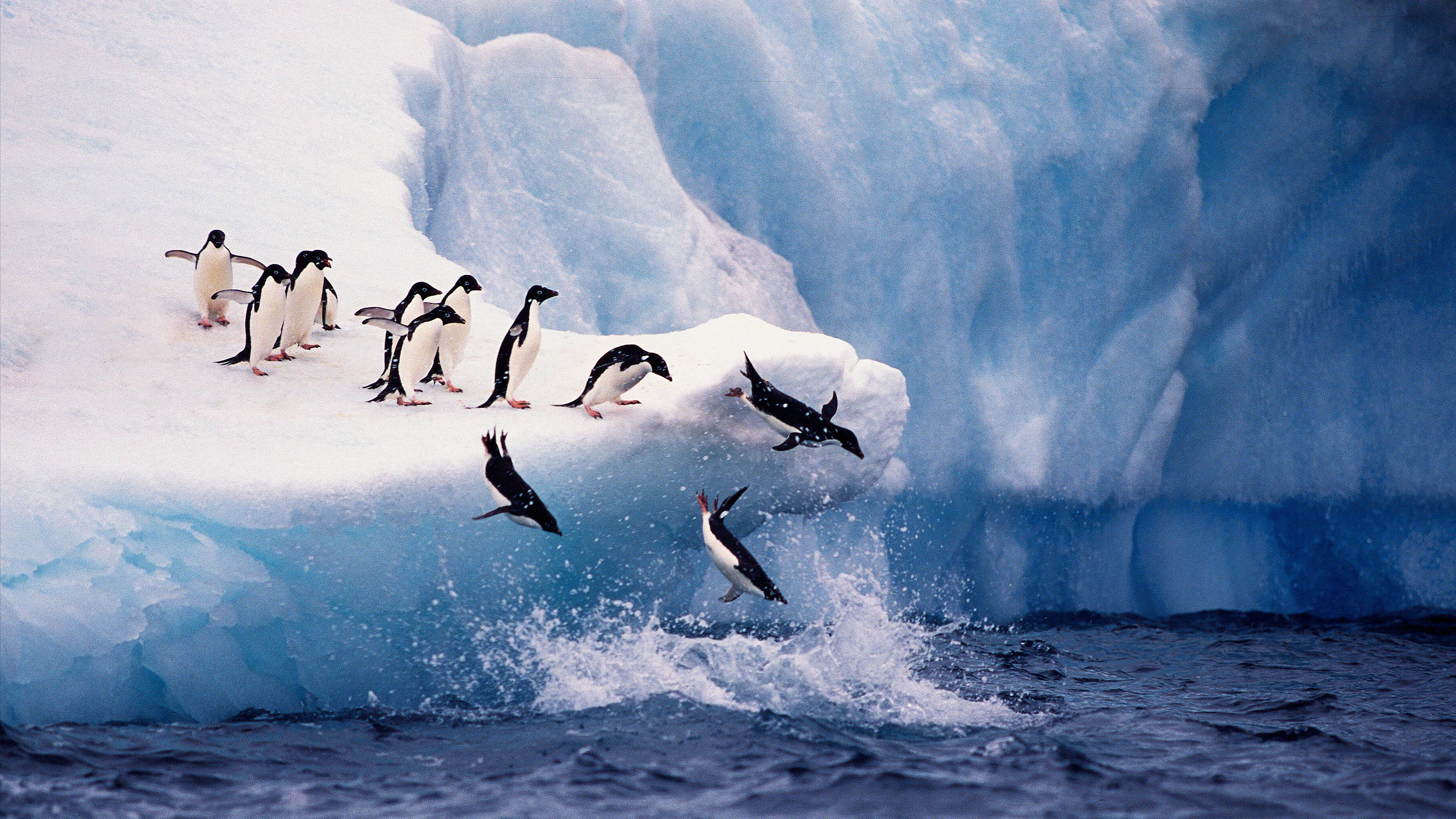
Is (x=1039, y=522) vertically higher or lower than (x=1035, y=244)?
lower

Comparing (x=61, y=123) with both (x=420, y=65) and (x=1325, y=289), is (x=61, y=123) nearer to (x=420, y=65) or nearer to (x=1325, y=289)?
(x=420, y=65)

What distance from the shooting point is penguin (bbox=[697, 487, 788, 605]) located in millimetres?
4445

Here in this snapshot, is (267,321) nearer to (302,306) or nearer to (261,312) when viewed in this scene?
(261,312)

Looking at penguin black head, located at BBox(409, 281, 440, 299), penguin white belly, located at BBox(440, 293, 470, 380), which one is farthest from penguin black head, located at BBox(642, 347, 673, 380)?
penguin black head, located at BBox(409, 281, 440, 299)

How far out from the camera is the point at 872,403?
231 inches

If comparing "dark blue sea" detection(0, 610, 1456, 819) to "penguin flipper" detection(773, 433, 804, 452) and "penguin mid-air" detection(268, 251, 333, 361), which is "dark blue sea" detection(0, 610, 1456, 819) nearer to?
"penguin flipper" detection(773, 433, 804, 452)

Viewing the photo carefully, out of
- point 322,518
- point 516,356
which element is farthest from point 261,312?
point 322,518

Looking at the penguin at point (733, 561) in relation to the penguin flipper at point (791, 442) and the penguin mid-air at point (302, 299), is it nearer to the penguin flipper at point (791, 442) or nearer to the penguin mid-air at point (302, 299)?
the penguin flipper at point (791, 442)

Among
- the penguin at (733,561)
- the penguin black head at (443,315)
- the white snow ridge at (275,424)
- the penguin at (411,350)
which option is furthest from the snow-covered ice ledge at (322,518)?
the penguin at (733,561)

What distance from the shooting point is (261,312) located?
499 centimetres

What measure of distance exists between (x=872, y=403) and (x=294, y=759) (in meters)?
3.27

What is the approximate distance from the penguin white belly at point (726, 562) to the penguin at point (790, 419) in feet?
1.64

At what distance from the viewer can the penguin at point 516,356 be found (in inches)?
198

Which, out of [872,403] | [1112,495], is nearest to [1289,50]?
[1112,495]
